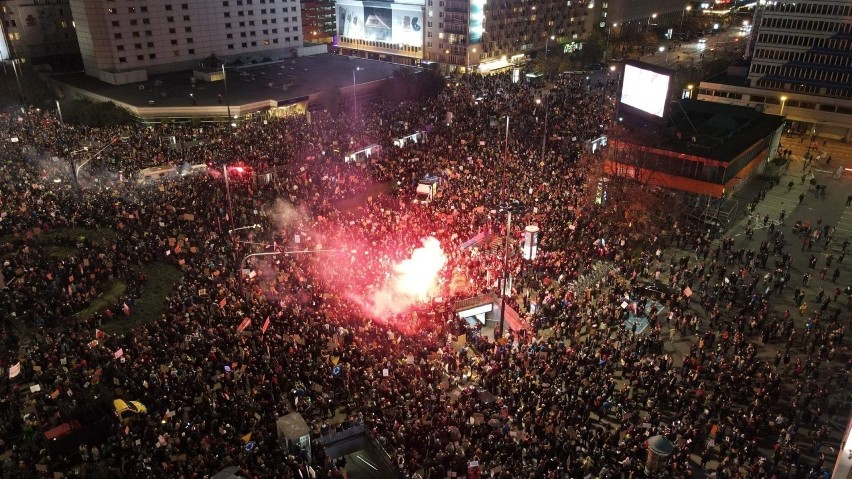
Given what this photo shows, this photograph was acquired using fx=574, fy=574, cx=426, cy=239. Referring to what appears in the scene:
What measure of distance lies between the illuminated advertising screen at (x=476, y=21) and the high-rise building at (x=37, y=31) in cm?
5406

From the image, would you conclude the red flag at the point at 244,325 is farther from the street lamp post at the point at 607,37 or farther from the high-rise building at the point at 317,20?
the high-rise building at the point at 317,20

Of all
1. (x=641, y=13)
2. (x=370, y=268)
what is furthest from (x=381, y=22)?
(x=370, y=268)

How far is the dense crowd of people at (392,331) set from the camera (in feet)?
57.4

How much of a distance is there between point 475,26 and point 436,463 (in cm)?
7418

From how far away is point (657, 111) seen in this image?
118ft

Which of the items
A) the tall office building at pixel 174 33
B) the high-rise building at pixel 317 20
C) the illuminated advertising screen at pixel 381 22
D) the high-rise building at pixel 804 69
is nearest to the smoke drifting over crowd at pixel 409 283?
the high-rise building at pixel 804 69

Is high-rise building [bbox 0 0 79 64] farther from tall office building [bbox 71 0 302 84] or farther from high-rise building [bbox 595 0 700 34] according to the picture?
high-rise building [bbox 595 0 700 34]

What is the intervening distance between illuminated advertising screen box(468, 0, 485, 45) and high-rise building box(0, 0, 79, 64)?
54.1m

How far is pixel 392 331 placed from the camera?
73.5 feet

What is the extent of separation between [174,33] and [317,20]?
5008 centimetres

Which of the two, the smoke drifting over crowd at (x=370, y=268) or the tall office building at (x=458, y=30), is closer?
the smoke drifting over crowd at (x=370, y=268)

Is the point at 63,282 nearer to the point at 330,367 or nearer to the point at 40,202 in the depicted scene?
the point at 40,202

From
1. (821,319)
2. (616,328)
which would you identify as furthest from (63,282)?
(821,319)

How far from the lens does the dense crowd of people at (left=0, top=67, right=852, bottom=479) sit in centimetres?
1748
